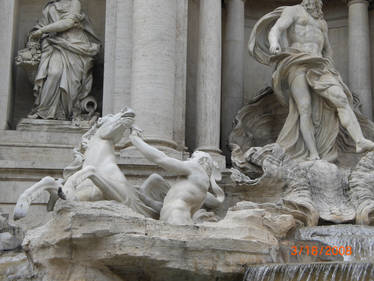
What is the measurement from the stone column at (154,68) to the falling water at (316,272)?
532cm

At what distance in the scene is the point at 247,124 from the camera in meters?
15.7

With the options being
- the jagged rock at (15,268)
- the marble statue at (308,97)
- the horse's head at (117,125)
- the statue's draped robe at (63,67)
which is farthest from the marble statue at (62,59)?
the jagged rock at (15,268)

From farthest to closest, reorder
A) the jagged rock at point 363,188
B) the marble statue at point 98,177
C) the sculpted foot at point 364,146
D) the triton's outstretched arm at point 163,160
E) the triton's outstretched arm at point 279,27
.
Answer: the triton's outstretched arm at point 279,27 → the sculpted foot at point 364,146 → the jagged rock at point 363,188 → the triton's outstretched arm at point 163,160 → the marble statue at point 98,177

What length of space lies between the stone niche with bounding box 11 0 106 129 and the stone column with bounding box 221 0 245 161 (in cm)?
244

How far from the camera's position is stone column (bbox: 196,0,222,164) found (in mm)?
14836

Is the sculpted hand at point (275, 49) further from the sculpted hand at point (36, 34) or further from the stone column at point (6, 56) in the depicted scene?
the stone column at point (6, 56)

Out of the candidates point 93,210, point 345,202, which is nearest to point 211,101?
point 345,202

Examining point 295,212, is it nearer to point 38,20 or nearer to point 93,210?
point 93,210

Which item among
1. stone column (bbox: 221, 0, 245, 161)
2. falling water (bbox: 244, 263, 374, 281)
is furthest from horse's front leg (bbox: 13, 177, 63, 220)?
stone column (bbox: 221, 0, 245, 161)

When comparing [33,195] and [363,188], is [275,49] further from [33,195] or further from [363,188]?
[33,195]

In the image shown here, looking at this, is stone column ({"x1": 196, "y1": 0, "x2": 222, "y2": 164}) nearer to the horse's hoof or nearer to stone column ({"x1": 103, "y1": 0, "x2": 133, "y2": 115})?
stone column ({"x1": 103, "y1": 0, "x2": 133, "y2": 115})

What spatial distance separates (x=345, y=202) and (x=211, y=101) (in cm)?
308

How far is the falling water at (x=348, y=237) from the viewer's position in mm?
11023

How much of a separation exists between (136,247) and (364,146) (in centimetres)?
598
